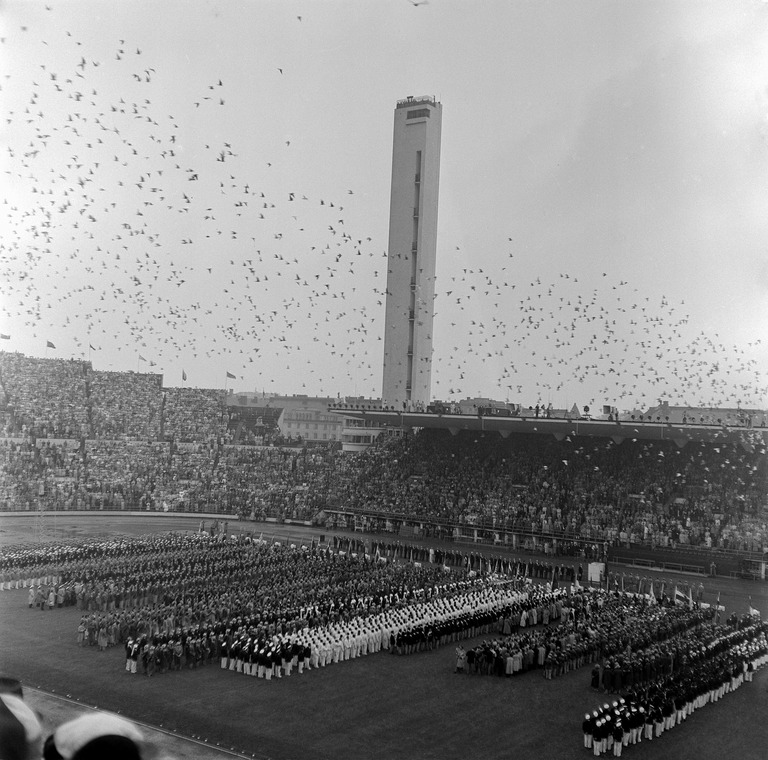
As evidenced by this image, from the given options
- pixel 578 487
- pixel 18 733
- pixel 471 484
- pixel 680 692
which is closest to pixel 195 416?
pixel 471 484

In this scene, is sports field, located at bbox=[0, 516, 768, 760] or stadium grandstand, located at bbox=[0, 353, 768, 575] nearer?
sports field, located at bbox=[0, 516, 768, 760]

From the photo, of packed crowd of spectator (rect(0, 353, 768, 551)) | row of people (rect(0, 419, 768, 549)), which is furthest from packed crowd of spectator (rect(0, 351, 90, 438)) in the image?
row of people (rect(0, 419, 768, 549))

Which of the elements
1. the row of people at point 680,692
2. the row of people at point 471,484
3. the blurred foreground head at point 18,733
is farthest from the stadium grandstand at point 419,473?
the blurred foreground head at point 18,733

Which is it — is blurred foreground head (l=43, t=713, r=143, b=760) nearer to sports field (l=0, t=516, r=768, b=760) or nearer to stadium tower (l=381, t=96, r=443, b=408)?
sports field (l=0, t=516, r=768, b=760)

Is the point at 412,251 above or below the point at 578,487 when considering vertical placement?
above

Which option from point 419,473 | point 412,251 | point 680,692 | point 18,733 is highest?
point 412,251

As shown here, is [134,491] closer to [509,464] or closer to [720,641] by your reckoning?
[509,464]

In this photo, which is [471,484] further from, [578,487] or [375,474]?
[375,474]

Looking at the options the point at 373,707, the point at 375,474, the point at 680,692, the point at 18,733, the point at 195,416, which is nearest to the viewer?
the point at 18,733
